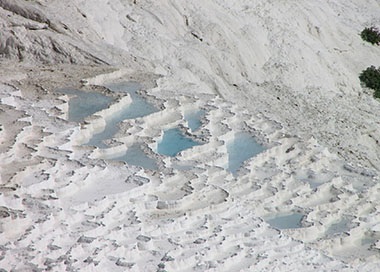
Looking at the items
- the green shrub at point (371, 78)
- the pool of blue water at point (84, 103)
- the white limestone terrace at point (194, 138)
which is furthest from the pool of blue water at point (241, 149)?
the green shrub at point (371, 78)

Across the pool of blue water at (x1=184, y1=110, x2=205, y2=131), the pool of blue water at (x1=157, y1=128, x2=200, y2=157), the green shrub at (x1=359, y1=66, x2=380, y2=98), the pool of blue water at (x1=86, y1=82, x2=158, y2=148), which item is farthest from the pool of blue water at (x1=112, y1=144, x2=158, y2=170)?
the green shrub at (x1=359, y1=66, x2=380, y2=98)

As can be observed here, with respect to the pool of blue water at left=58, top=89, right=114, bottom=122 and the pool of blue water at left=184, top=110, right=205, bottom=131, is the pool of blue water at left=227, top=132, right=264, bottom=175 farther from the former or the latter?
the pool of blue water at left=58, top=89, right=114, bottom=122

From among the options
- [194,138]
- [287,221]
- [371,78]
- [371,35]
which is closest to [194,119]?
[194,138]

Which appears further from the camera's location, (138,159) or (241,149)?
(241,149)

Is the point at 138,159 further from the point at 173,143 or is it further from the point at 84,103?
the point at 84,103

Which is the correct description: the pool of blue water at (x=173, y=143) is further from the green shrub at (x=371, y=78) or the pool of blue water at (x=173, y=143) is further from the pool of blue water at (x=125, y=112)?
the green shrub at (x=371, y=78)

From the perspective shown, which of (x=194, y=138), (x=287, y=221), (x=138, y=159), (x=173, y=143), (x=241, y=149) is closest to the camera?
(x=287, y=221)
